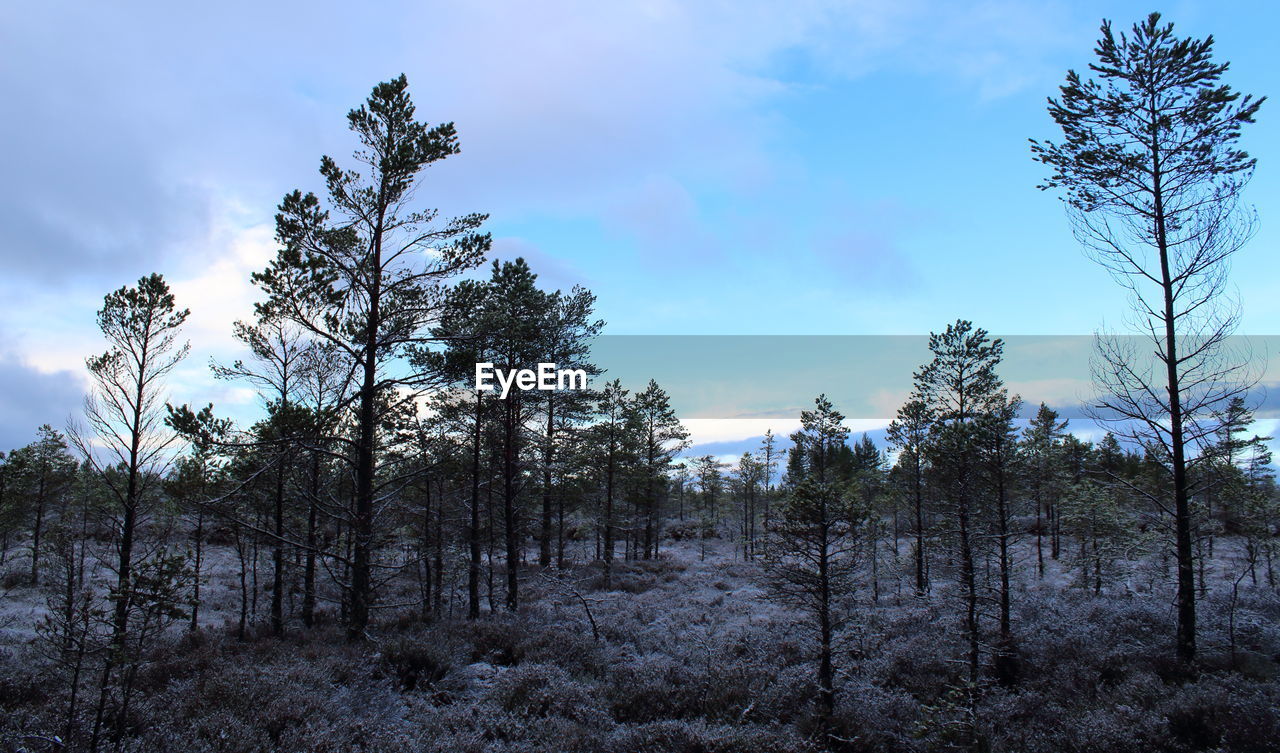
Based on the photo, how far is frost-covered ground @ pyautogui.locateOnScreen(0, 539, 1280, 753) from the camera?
9.42 metres

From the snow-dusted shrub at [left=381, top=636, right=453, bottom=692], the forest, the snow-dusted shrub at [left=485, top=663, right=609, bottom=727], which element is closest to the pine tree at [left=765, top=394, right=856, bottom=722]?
the forest

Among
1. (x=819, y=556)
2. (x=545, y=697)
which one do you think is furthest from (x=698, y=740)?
(x=819, y=556)

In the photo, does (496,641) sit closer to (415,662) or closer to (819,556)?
(415,662)

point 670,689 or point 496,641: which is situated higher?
point 496,641

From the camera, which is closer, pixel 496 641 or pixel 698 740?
pixel 698 740

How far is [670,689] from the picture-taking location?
42.5 ft

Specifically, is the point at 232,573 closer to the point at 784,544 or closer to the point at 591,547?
the point at 591,547

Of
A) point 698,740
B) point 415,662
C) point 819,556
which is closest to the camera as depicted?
point 698,740

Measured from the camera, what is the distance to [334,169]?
11.7 meters

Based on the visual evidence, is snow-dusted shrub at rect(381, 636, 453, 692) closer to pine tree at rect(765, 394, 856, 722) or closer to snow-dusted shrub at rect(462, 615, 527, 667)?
snow-dusted shrub at rect(462, 615, 527, 667)

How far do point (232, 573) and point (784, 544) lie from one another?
39159 mm

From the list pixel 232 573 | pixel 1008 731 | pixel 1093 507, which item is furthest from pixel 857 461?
pixel 232 573

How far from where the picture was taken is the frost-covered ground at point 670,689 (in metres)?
9.42

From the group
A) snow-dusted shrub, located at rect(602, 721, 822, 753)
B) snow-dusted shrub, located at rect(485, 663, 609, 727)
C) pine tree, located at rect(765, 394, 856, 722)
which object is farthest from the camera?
pine tree, located at rect(765, 394, 856, 722)
